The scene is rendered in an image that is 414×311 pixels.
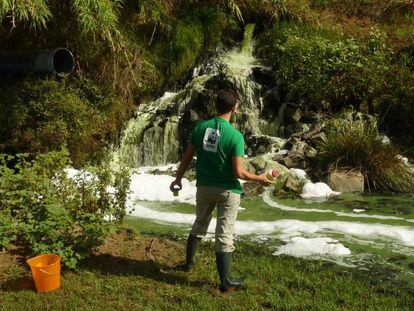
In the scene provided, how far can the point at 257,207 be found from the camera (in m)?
8.71

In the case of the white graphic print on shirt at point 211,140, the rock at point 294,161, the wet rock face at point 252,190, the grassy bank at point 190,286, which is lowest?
the grassy bank at point 190,286

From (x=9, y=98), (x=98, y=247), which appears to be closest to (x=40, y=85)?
(x=9, y=98)

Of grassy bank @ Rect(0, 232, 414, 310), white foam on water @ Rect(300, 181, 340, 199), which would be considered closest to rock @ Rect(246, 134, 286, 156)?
white foam on water @ Rect(300, 181, 340, 199)

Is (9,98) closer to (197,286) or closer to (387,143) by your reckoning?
(197,286)

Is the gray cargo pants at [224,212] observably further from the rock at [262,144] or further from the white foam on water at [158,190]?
the rock at [262,144]

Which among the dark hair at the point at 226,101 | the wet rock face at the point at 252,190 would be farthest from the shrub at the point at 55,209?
the wet rock face at the point at 252,190

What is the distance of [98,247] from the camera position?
19.1ft

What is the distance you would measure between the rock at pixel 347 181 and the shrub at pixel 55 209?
4.84m

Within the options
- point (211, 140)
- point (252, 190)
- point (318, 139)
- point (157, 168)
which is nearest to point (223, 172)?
point (211, 140)

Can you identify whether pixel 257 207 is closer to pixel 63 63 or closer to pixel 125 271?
pixel 125 271

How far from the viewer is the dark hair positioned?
462cm

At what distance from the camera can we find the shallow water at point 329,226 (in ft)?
20.2

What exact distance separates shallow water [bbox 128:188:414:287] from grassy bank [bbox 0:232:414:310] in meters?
0.58

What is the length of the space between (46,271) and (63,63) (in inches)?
268
